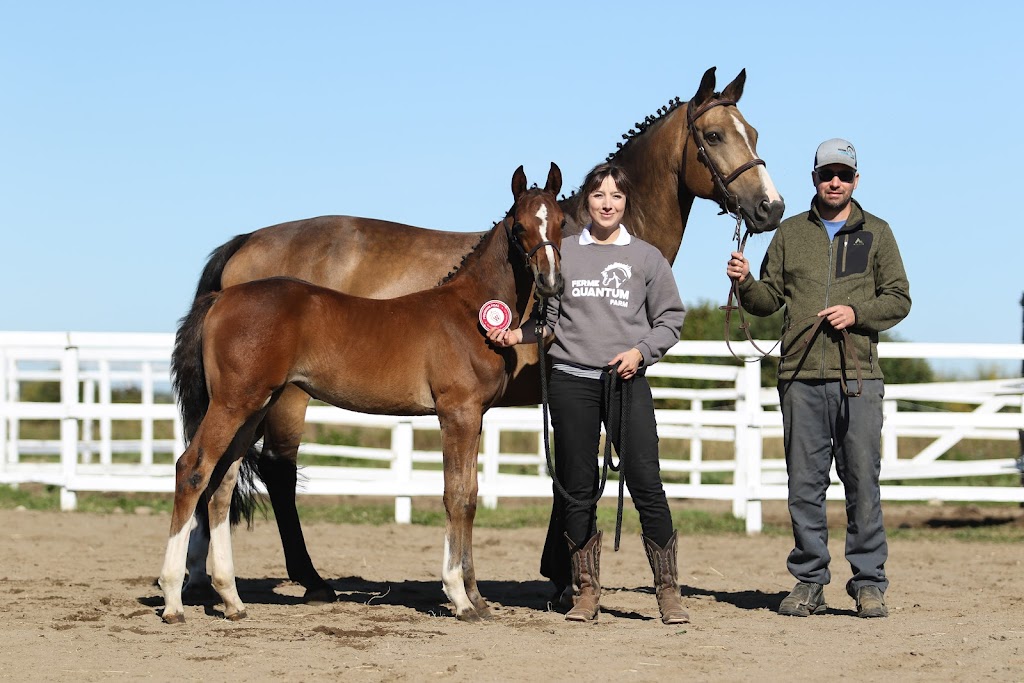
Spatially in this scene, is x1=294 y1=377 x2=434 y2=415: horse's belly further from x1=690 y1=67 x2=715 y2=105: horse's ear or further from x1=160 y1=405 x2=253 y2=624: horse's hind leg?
x1=690 y1=67 x2=715 y2=105: horse's ear

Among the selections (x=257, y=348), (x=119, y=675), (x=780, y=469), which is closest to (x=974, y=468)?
(x=780, y=469)

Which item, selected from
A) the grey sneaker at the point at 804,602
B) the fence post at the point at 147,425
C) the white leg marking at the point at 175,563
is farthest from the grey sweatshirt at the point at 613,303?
the fence post at the point at 147,425

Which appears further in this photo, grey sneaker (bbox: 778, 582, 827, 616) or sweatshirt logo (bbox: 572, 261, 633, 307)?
grey sneaker (bbox: 778, 582, 827, 616)

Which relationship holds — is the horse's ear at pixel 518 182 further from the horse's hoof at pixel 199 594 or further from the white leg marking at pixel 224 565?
the horse's hoof at pixel 199 594

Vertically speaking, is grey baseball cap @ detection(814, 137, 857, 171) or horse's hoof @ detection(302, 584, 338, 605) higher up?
grey baseball cap @ detection(814, 137, 857, 171)

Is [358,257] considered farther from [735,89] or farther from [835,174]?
[835,174]

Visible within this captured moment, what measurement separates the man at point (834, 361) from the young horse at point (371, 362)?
1.14 meters

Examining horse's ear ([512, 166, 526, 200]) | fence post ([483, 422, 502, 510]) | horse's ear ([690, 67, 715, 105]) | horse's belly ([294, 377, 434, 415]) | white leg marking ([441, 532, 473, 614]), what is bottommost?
white leg marking ([441, 532, 473, 614])

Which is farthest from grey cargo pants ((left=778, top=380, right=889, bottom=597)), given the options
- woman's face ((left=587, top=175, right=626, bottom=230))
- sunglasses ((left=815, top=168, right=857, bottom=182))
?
woman's face ((left=587, top=175, right=626, bottom=230))

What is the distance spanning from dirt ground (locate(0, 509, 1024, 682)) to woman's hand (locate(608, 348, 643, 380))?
1216mm

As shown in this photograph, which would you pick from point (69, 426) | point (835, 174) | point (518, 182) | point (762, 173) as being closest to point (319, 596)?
point (518, 182)

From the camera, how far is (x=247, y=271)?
6.69 meters

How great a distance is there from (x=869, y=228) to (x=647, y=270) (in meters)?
1.30

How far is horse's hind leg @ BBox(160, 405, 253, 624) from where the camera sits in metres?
5.26
